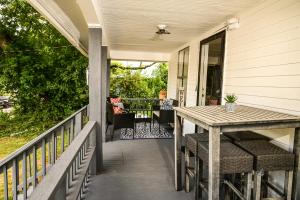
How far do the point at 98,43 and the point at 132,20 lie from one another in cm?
79

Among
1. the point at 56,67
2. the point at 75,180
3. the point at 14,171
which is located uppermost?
the point at 56,67

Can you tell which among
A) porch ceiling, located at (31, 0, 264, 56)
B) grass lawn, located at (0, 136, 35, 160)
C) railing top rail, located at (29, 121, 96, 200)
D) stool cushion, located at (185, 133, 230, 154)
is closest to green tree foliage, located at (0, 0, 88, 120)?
grass lawn, located at (0, 136, 35, 160)

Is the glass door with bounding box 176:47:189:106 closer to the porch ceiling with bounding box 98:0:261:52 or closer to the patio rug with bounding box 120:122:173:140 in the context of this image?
the patio rug with bounding box 120:122:173:140

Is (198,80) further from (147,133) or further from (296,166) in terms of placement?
(296,166)

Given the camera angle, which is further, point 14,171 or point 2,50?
point 2,50

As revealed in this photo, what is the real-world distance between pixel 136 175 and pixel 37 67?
6.33 meters

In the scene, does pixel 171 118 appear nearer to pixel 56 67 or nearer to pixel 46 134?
pixel 46 134

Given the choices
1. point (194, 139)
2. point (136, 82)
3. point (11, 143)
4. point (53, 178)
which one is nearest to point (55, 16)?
point (194, 139)

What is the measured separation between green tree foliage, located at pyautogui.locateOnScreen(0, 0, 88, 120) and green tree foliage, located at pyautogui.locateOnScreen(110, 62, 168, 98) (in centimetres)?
260

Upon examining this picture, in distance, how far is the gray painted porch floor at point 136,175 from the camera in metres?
2.86

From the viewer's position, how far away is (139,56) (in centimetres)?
811

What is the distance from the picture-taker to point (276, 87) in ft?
8.57

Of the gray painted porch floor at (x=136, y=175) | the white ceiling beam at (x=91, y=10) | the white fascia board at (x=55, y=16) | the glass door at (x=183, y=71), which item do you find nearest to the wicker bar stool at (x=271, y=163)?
the gray painted porch floor at (x=136, y=175)

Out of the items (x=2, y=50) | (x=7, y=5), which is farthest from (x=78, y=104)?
(x=7, y=5)
